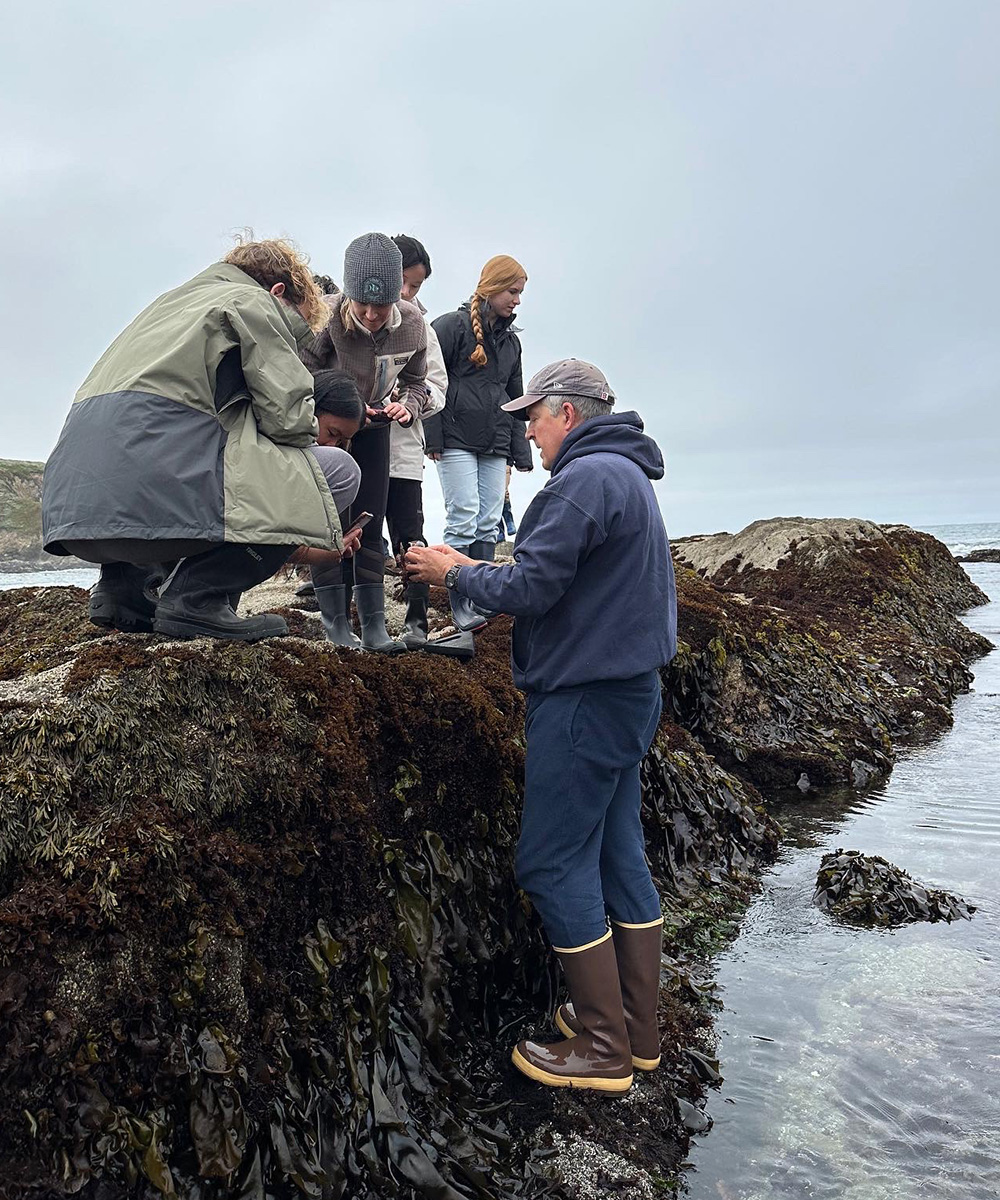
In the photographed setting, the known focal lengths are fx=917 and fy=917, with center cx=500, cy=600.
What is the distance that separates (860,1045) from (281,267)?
13.7 feet

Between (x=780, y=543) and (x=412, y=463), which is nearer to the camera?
(x=412, y=463)

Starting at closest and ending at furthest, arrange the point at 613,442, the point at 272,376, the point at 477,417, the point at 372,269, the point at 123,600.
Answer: the point at 272,376
the point at 613,442
the point at 123,600
the point at 372,269
the point at 477,417

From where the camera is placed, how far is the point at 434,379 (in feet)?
17.7

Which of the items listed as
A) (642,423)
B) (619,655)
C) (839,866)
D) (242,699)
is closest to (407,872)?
(242,699)

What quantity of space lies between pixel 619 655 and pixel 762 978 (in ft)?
7.38

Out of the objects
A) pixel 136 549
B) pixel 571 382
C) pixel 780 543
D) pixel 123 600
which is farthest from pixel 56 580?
pixel 571 382

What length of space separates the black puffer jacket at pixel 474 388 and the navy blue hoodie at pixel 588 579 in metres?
2.74

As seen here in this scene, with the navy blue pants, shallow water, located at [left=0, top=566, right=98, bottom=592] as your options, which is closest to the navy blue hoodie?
the navy blue pants

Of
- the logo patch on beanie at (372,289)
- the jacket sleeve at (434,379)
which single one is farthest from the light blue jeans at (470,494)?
the logo patch on beanie at (372,289)

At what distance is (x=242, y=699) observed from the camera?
3426mm

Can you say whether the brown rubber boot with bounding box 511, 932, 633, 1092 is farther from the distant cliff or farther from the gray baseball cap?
the distant cliff

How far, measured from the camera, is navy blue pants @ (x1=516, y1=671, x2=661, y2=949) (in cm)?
345

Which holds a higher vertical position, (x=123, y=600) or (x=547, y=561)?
(x=547, y=561)

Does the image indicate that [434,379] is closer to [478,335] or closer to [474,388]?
[474,388]
